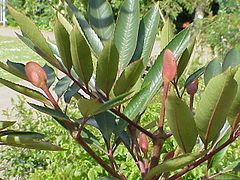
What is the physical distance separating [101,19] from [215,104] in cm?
47

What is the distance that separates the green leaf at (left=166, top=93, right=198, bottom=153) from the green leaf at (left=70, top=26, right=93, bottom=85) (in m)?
0.22

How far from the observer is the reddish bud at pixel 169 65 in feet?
3.47

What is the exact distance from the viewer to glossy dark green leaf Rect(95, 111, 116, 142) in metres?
1.24

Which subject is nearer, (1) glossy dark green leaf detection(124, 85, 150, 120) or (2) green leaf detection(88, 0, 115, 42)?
(1) glossy dark green leaf detection(124, 85, 150, 120)

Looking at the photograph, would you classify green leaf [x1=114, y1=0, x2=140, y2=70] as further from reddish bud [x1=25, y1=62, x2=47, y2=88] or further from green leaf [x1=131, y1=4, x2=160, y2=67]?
reddish bud [x1=25, y1=62, x2=47, y2=88]

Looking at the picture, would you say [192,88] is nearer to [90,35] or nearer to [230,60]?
[230,60]

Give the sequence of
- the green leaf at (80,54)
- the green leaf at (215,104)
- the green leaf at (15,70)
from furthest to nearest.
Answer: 1. the green leaf at (15,70)
2. the green leaf at (80,54)
3. the green leaf at (215,104)

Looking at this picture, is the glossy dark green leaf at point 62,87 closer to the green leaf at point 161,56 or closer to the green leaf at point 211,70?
the green leaf at point 161,56

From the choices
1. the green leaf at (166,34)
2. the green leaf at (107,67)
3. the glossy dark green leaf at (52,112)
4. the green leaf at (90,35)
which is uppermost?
the green leaf at (90,35)

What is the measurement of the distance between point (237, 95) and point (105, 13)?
45cm

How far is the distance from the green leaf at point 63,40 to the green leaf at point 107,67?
0.08 meters

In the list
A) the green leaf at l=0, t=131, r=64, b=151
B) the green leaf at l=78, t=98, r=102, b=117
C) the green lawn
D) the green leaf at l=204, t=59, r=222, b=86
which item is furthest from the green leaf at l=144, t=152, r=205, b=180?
the green lawn

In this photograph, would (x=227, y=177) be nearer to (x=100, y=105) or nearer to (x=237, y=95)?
(x=237, y=95)

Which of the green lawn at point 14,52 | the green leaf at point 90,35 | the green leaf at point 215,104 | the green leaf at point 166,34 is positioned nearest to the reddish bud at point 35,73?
the green leaf at point 90,35
